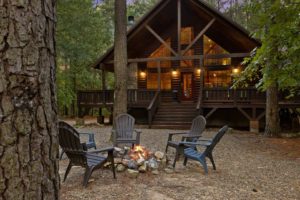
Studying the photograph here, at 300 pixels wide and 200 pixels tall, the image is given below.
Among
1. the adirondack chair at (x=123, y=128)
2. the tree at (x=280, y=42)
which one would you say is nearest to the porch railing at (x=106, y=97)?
the adirondack chair at (x=123, y=128)

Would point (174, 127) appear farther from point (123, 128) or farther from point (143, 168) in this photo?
point (143, 168)

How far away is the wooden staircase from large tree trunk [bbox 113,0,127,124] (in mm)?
4473

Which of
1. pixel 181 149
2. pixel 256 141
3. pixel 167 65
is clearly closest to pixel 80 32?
pixel 167 65

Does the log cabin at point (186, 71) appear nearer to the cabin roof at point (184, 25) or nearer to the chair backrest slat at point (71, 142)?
the cabin roof at point (184, 25)

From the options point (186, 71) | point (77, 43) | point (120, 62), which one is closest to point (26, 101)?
point (120, 62)

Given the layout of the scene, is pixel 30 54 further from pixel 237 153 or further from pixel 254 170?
pixel 237 153

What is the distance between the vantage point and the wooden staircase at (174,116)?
12.4 metres

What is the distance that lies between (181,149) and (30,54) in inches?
199

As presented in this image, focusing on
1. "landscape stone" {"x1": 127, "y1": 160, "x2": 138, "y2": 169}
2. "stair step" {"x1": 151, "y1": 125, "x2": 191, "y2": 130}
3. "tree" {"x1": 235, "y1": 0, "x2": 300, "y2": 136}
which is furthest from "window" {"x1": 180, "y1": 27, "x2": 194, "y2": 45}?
"landscape stone" {"x1": 127, "y1": 160, "x2": 138, "y2": 169}

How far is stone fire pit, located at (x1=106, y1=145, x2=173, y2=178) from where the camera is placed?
17.0 ft

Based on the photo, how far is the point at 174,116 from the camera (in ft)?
42.6

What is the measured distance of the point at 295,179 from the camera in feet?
16.5

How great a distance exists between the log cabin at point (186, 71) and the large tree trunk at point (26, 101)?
11.3 meters

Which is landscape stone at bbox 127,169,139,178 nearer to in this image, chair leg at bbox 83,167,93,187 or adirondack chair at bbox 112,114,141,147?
chair leg at bbox 83,167,93,187
